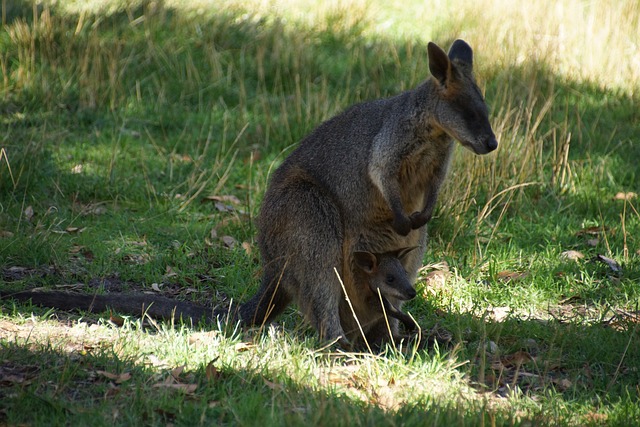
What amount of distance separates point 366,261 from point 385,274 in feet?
0.42

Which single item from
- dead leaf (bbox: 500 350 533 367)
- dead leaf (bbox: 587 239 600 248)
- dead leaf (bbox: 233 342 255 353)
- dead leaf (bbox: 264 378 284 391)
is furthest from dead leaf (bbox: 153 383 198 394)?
dead leaf (bbox: 587 239 600 248)

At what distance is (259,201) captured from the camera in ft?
21.4

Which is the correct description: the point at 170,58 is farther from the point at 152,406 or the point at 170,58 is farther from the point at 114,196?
the point at 152,406

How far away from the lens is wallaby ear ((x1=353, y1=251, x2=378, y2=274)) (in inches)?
180

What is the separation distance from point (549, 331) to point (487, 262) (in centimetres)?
108

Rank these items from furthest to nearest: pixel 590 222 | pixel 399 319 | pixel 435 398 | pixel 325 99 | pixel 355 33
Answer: pixel 355 33
pixel 325 99
pixel 590 222
pixel 399 319
pixel 435 398

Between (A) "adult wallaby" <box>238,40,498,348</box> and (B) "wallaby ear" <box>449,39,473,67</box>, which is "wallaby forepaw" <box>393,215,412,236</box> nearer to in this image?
(A) "adult wallaby" <box>238,40,498,348</box>

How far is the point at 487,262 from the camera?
5707 millimetres

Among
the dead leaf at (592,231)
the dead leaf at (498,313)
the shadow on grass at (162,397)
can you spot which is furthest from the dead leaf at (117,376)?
the dead leaf at (592,231)

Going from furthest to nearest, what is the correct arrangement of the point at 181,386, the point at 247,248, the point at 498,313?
1. the point at 247,248
2. the point at 498,313
3. the point at 181,386

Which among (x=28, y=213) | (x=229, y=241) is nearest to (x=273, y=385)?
(x=229, y=241)

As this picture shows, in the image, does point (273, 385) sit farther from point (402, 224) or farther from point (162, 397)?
point (402, 224)

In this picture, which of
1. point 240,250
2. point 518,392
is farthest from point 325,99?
point 518,392

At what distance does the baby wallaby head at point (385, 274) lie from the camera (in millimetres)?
4516
